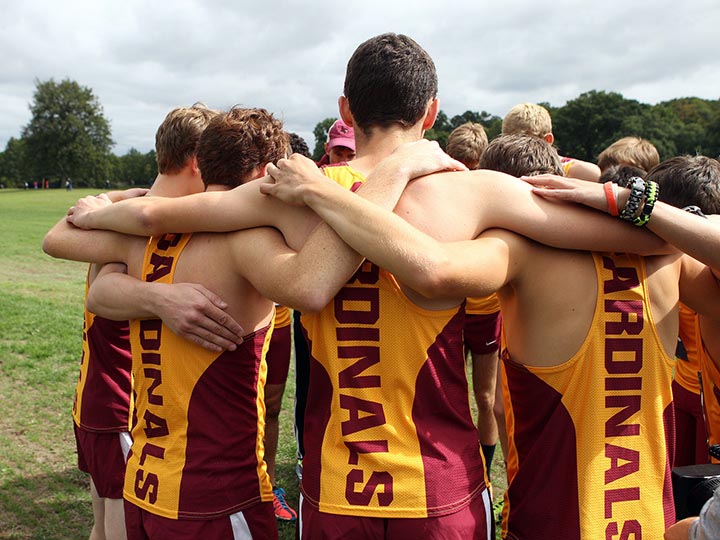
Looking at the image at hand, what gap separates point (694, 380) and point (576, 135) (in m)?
76.3

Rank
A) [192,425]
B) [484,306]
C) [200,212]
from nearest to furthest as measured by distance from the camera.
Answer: [200,212] → [192,425] → [484,306]

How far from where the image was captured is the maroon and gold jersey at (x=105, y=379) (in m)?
3.16

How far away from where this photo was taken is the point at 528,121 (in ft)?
17.5

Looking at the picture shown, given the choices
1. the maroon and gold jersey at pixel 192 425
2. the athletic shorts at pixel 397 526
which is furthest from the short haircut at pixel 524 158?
the athletic shorts at pixel 397 526

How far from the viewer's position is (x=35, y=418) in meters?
5.90

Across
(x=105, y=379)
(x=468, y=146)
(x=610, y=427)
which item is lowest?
(x=105, y=379)

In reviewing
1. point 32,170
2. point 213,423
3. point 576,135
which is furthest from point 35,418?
point 32,170

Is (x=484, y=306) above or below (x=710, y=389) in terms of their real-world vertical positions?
above

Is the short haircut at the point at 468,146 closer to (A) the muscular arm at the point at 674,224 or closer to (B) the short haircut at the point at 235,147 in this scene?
(B) the short haircut at the point at 235,147

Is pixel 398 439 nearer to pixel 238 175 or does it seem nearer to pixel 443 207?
pixel 443 207

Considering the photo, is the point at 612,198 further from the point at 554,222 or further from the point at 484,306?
the point at 484,306

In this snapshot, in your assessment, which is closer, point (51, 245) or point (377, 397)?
point (377, 397)

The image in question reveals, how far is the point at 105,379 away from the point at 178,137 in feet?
4.51

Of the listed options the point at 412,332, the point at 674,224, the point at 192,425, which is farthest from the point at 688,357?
the point at 192,425
